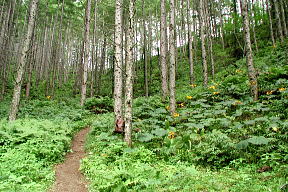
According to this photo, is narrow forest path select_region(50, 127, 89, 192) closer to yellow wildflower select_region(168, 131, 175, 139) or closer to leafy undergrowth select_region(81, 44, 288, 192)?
leafy undergrowth select_region(81, 44, 288, 192)

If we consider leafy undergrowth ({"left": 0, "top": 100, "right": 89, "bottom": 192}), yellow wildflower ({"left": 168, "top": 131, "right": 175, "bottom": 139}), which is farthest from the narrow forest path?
yellow wildflower ({"left": 168, "top": 131, "right": 175, "bottom": 139})

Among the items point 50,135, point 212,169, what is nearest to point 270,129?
point 212,169

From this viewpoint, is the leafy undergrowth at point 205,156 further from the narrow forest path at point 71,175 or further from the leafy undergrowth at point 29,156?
the leafy undergrowth at point 29,156

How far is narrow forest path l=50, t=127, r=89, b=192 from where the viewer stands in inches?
207

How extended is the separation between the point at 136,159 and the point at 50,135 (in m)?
3.53

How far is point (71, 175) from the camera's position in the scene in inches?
239

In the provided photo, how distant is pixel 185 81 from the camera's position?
24500 mm

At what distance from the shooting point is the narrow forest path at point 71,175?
5.27 metres

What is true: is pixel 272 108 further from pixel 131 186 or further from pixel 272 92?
pixel 131 186

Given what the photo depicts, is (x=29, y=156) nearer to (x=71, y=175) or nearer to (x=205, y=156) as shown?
(x=71, y=175)

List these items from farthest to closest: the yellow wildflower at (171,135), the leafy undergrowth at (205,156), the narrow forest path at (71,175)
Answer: the yellow wildflower at (171,135) → the narrow forest path at (71,175) → the leafy undergrowth at (205,156)

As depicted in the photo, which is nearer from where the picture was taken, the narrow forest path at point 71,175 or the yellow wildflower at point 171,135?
the narrow forest path at point 71,175

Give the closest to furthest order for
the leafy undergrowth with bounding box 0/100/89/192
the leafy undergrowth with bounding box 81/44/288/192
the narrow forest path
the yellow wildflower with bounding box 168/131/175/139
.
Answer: the leafy undergrowth with bounding box 81/44/288/192 < the leafy undergrowth with bounding box 0/100/89/192 < the narrow forest path < the yellow wildflower with bounding box 168/131/175/139

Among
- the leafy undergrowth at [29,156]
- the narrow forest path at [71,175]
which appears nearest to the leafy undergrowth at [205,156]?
the narrow forest path at [71,175]
